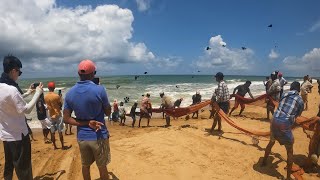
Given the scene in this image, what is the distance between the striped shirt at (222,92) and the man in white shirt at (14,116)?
570 cm

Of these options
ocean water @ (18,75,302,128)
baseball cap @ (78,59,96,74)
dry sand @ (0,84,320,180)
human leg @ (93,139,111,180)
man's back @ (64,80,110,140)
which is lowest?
ocean water @ (18,75,302,128)

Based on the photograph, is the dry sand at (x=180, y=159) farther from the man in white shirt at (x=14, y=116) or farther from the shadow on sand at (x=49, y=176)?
the man in white shirt at (x=14, y=116)

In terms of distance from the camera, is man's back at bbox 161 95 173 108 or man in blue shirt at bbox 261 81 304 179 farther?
man's back at bbox 161 95 173 108

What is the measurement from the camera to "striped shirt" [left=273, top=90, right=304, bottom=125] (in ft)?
18.5

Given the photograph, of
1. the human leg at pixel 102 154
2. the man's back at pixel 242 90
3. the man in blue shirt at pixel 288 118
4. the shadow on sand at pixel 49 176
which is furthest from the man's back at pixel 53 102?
the man's back at pixel 242 90

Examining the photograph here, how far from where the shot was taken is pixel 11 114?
13.1 feet

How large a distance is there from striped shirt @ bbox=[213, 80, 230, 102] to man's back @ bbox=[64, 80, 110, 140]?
5379mm

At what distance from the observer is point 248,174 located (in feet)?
20.1

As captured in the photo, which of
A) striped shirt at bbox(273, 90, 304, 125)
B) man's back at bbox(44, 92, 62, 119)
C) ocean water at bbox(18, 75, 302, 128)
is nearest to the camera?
striped shirt at bbox(273, 90, 304, 125)

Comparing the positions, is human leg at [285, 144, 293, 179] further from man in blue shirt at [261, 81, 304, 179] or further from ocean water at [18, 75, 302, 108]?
ocean water at [18, 75, 302, 108]

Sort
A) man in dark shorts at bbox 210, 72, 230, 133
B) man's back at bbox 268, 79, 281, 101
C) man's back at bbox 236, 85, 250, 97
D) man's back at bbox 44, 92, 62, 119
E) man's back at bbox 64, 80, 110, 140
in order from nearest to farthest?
man's back at bbox 64, 80, 110, 140 → man's back at bbox 44, 92, 62, 119 → man in dark shorts at bbox 210, 72, 230, 133 → man's back at bbox 268, 79, 281, 101 → man's back at bbox 236, 85, 250, 97

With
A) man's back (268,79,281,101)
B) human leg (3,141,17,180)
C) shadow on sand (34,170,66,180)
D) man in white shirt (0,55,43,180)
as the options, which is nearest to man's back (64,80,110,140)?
man in white shirt (0,55,43,180)

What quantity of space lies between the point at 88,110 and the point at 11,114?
109cm

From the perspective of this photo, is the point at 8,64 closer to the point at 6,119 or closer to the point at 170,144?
the point at 6,119
